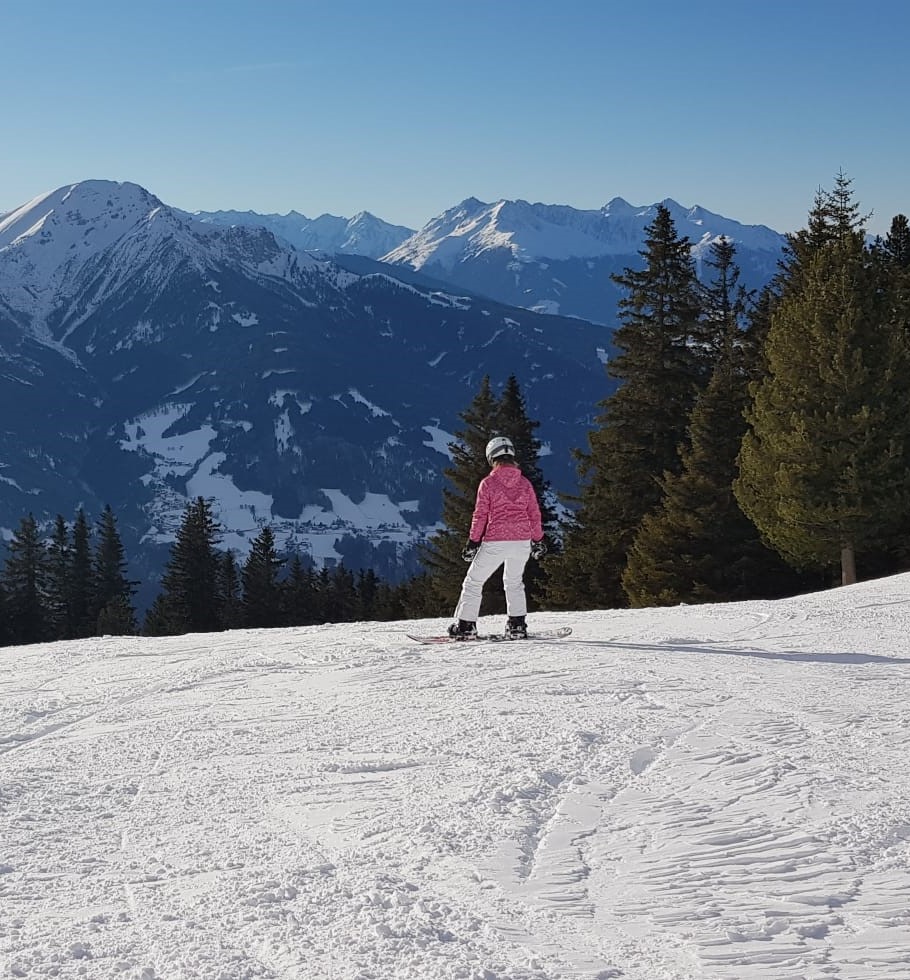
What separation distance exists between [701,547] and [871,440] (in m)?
6.98

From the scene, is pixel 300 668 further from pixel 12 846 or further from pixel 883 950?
pixel 883 950

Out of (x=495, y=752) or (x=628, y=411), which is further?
(x=628, y=411)

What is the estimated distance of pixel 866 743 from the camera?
526 centimetres

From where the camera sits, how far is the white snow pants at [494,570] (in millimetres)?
9961

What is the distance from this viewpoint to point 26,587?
65.6 m

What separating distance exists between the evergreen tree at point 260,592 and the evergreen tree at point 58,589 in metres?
13.5

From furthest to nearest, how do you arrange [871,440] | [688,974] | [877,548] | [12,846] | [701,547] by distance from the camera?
[701,547] → [877,548] → [871,440] → [12,846] → [688,974]

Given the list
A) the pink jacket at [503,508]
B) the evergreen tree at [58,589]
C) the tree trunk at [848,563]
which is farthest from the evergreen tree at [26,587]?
the pink jacket at [503,508]

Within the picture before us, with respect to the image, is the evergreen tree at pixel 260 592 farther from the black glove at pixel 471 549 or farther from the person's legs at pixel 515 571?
the black glove at pixel 471 549

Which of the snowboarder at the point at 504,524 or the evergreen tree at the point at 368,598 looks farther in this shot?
the evergreen tree at the point at 368,598

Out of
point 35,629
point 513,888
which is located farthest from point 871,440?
point 35,629

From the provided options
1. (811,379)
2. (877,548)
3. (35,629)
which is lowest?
(35,629)

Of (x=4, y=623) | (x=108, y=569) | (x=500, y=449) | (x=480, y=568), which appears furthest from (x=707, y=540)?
(x=108, y=569)

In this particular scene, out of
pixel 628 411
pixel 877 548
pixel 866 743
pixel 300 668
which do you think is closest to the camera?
pixel 866 743
